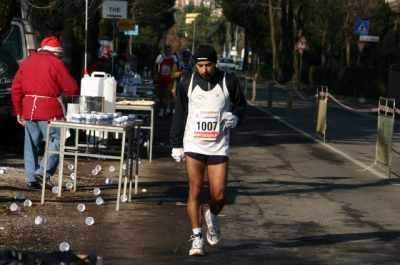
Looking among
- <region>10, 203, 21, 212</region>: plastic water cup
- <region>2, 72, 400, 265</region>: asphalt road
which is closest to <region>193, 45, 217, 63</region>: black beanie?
<region>2, 72, 400, 265</region>: asphalt road

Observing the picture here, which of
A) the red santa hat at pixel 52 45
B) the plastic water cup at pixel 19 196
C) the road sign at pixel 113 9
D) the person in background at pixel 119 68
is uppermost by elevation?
the road sign at pixel 113 9

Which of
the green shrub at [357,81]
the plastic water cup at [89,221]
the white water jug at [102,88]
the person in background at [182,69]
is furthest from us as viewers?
the green shrub at [357,81]

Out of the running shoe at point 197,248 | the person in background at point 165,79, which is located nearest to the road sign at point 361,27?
the person in background at point 165,79

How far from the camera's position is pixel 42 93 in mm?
12047

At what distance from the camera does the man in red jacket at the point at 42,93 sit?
12055 mm

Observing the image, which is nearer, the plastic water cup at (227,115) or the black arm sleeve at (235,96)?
the plastic water cup at (227,115)

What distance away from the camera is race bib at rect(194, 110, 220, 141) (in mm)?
8891

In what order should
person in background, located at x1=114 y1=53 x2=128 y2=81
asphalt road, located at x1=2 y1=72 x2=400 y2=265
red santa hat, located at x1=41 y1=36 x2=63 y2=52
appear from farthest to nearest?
1. person in background, located at x1=114 y1=53 x2=128 y2=81
2. red santa hat, located at x1=41 y1=36 x2=63 y2=52
3. asphalt road, located at x1=2 y1=72 x2=400 y2=265

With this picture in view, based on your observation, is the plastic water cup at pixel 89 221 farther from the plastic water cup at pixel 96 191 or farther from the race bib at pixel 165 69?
the race bib at pixel 165 69

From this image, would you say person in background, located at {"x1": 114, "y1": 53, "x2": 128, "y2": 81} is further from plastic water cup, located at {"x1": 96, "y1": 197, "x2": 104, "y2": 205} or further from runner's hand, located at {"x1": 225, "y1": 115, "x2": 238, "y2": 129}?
runner's hand, located at {"x1": 225, "y1": 115, "x2": 238, "y2": 129}

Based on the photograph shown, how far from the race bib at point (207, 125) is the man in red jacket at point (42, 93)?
11.3 feet

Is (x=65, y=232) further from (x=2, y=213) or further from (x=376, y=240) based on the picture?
(x=376, y=240)

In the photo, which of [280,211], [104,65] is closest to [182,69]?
[104,65]

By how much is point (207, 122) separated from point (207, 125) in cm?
3
